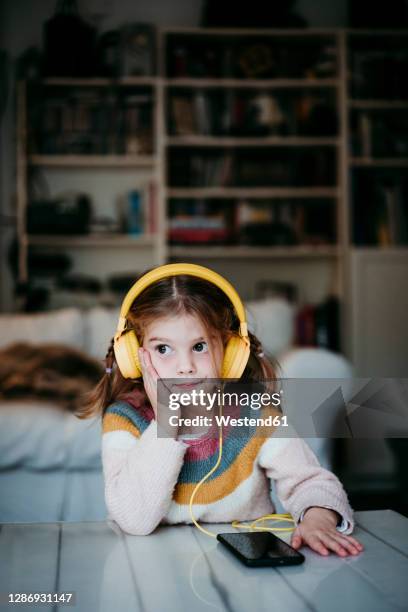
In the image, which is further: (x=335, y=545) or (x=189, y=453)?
(x=189, y=453)

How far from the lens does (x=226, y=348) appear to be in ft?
2.16

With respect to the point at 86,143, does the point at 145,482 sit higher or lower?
lower

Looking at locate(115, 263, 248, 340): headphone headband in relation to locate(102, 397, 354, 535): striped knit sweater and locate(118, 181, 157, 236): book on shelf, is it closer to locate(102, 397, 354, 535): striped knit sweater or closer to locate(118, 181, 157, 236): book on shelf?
locate(102, 397, 354, 535): striped knit sweater

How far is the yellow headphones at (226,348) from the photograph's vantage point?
62cm

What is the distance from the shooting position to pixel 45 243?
114 inches

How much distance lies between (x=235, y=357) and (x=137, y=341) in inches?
3.8

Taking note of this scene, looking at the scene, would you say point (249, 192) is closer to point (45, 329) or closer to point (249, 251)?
point (249, 251)

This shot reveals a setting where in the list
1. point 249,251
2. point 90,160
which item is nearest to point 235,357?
point 249,251

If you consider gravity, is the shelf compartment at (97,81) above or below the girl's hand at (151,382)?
above

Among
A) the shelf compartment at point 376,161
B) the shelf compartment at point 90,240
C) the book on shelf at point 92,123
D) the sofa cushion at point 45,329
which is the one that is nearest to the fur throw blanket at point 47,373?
the sofa cushion at point 45,329

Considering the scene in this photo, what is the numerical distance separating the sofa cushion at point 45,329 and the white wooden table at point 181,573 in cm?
131

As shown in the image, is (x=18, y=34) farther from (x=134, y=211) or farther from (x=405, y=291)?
(x=405, y=291)

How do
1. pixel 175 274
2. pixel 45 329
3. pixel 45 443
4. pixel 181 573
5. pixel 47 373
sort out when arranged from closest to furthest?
pixel 181 573
pixel 175 274
pixel 45 443
pixel 47 373
pixel 45 329

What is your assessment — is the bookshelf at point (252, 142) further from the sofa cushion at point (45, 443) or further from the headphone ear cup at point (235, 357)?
the headphone ear cup at point (235, 357)
